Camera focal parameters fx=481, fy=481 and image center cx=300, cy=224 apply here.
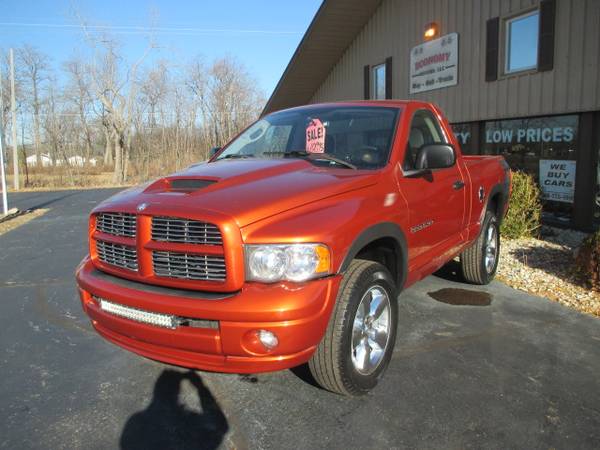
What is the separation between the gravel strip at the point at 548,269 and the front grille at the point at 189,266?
380cm

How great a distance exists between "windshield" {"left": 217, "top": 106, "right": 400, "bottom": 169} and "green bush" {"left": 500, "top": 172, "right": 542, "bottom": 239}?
440 cm

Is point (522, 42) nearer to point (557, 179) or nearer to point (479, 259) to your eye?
point (557, 179)

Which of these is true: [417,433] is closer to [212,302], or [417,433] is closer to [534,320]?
[212,302]

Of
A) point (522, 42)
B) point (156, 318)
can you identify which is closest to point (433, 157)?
point (156, 318)

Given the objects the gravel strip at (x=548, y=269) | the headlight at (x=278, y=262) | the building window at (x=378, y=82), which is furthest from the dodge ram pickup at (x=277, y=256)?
the building window at (x=378, y=82)

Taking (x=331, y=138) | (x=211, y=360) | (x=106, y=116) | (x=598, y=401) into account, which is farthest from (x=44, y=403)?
(x=106, y=116)

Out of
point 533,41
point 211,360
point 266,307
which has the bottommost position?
point 211,360

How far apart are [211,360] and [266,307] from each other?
18.6 inches

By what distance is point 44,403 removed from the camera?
10.1 feet

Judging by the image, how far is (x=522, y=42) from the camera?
891 cm

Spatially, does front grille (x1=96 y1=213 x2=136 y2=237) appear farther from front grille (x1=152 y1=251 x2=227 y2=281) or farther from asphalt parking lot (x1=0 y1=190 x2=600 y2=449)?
asphalt parking lot (x1=0 y1=190 x2=600 y2=449)

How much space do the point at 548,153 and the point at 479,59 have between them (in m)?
2.57

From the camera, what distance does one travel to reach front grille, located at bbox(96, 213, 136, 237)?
286 centimetres

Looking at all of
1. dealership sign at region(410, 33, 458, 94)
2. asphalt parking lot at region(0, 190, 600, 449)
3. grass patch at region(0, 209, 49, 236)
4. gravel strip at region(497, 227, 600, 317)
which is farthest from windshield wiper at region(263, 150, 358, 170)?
grass patch at region(0, 209, 49, 236)
